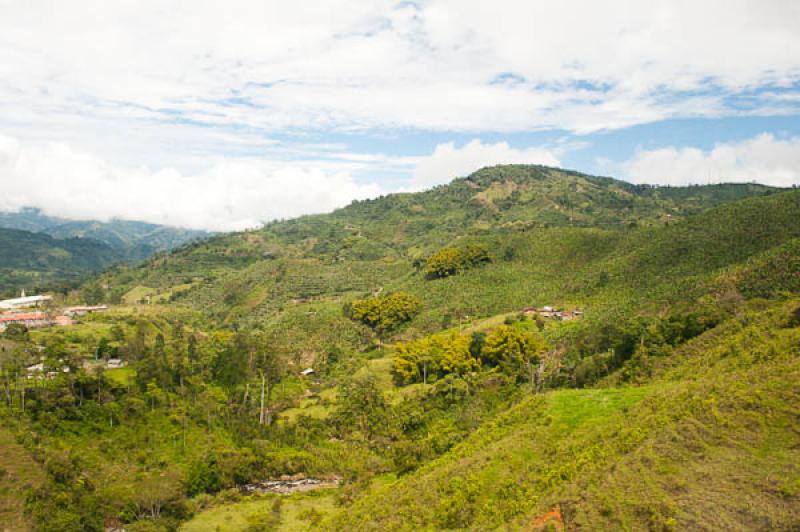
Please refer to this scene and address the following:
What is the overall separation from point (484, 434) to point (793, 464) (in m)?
16.0

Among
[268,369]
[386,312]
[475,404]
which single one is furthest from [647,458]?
[386,312]

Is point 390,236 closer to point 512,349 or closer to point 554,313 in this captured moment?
point 554,313

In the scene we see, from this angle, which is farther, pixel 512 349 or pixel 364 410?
pixel 512 349

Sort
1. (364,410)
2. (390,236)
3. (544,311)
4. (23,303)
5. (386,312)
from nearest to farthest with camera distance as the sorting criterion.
Result: (364,410), (544,311), (386,312), (23,303), (390,236)

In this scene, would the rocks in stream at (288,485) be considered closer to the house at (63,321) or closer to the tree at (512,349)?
the tree at (512,349)

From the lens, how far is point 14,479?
25516 millimetres

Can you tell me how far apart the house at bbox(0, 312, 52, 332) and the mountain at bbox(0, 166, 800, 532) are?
22.3 ft

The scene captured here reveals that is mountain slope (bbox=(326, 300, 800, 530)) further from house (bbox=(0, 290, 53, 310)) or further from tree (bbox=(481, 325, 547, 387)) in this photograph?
house (bbox=(0, 290, 53, 310))

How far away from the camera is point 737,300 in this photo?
126 feet

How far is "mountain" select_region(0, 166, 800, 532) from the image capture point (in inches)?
671

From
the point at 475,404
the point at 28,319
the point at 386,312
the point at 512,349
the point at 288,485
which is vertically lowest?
the point at 288,485

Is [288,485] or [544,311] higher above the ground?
[544,311]

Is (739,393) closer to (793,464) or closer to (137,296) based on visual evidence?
(793,464)

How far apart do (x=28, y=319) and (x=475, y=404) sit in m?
65.7
